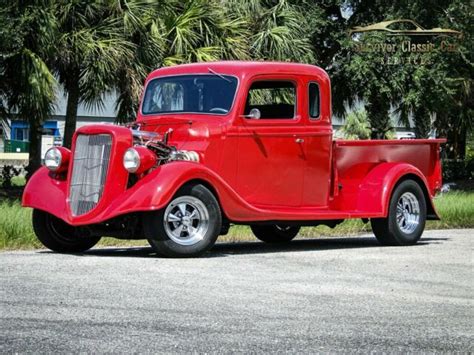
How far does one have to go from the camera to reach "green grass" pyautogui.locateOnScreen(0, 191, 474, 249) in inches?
449

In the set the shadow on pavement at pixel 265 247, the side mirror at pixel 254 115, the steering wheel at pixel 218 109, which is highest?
the steering wheel at pixel 218 109

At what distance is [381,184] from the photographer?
11789 millimetres

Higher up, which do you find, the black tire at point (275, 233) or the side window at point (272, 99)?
the side window at point (272, 99)

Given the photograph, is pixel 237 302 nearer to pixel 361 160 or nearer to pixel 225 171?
pixel 225 171

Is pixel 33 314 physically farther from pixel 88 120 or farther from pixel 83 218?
pixel 88 120

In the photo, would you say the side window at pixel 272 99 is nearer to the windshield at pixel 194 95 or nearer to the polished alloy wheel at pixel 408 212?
the windshield at pixel 194 95

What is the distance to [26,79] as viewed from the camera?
1950 cm

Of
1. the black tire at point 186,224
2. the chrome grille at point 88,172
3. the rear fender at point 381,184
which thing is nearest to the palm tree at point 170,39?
the rear fender at point 381,184

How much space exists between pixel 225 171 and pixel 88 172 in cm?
146

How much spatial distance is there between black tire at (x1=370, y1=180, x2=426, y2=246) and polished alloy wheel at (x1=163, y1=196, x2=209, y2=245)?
2.76 meters

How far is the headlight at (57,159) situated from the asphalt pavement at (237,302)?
899 mm

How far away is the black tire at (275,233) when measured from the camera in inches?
497

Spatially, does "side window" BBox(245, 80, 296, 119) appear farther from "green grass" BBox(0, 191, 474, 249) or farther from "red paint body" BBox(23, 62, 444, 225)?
"green grass" BBox(0, 191, 474, 249)

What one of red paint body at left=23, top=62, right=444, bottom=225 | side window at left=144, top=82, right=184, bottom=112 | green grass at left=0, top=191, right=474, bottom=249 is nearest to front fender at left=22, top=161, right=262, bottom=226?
red paint body at left=23, top=62, right=444, bottom=225
